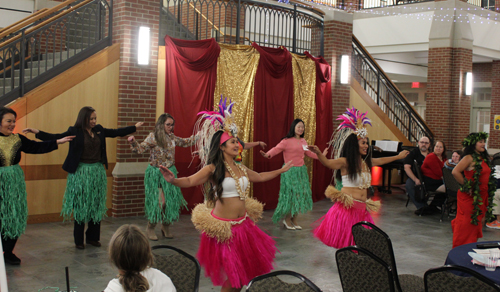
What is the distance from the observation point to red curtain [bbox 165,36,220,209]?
8.00m

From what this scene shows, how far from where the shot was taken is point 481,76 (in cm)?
1778

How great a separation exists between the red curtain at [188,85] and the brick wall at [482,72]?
13.2 meters

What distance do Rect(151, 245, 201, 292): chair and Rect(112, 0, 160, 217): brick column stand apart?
16.0ft

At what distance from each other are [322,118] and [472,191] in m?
5.02

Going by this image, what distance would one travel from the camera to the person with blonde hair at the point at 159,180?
20.9ft

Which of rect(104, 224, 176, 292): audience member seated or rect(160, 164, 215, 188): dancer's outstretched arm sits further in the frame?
rect(160, 164, 215, 188): dancer's outstretched arm

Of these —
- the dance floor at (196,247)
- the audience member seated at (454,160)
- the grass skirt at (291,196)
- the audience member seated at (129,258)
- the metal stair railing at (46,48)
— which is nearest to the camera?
the audience member seated at (129,258)

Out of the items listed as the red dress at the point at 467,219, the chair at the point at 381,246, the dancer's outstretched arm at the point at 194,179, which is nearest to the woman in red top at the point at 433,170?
the red dress at the point at 467,219

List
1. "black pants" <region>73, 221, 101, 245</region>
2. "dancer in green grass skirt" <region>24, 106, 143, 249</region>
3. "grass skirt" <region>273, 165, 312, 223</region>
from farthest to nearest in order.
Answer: "grass skirt" <region>273, 165, 312, 223</region> → "black pants" <region>73, 221, 101, 245</region> → "dancer in green grass skirt" <region>24, 106, 143, 249</region>

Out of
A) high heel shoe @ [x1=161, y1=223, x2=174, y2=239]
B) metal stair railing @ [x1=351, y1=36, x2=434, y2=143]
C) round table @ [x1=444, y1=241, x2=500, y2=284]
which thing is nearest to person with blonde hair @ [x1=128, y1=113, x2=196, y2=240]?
high heel shoe @ [x1=161, y1=223, x2=174, y2=239]

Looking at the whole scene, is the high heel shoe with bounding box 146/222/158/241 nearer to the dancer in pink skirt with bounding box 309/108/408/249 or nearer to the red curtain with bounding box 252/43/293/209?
the dancer in pink skirt with bounding box 309/108/408/249

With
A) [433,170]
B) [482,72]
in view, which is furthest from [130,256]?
[482,72]

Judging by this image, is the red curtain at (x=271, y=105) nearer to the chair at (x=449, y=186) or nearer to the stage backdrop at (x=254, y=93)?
the stage backdrop at (x=254, y=93)

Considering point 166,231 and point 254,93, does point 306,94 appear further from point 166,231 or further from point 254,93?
point 166,231
